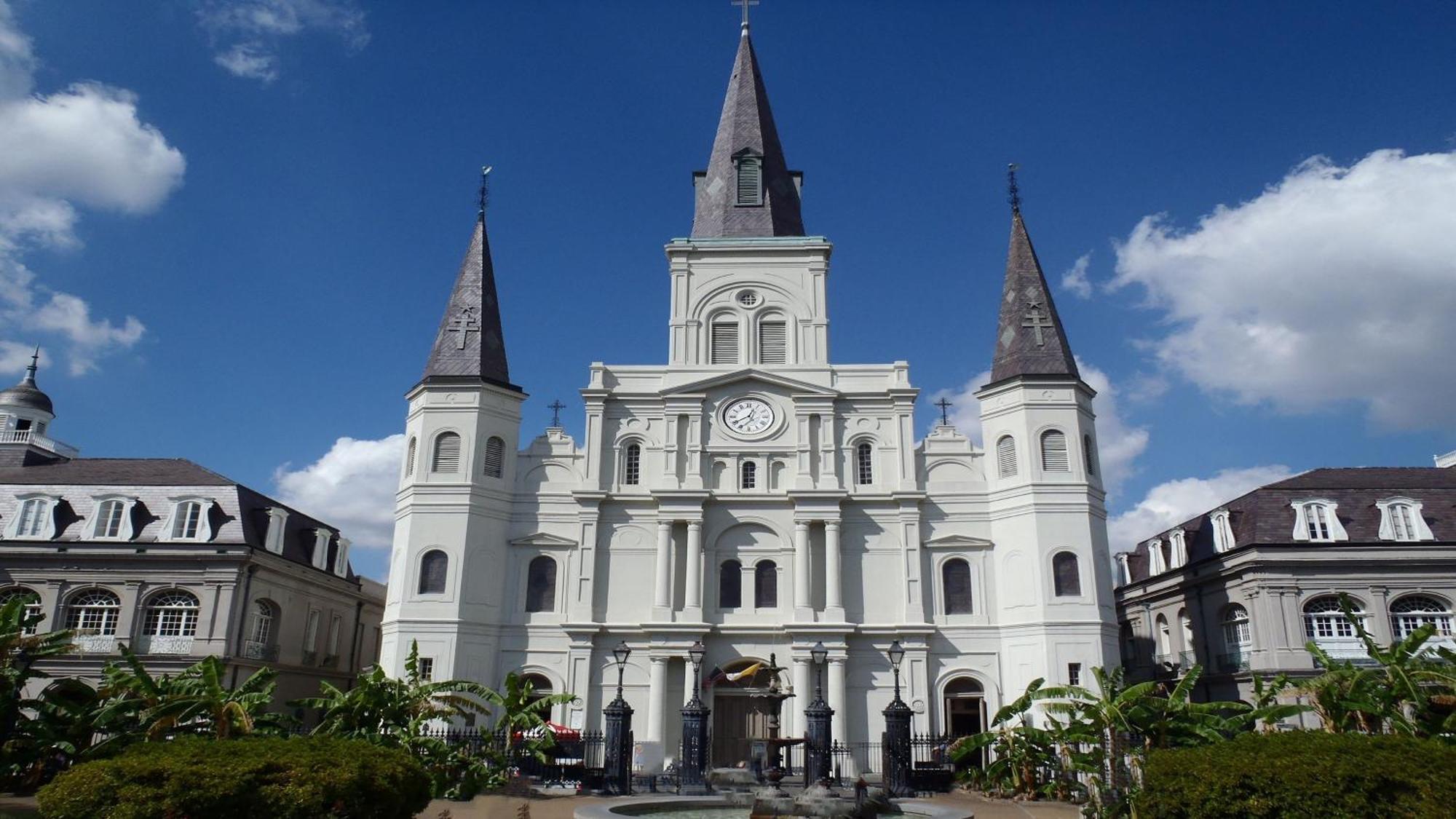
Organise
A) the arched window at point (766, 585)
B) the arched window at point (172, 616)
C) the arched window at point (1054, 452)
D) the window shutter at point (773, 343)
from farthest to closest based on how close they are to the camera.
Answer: the window shutter at point (773, 343), the arched window at point (766, 585), the arched window at point (1054, 452), the arched window at point (172, 616)

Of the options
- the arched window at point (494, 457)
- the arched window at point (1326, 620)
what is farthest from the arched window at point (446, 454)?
the arched window at point (1326, 620)

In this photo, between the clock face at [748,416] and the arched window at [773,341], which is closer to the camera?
the clock face at [748,416]

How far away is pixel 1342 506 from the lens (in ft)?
108

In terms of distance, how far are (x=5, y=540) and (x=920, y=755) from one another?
29.1 metres

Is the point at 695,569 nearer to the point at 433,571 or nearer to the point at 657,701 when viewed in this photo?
the point at 657,701

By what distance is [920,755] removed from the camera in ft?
97.9

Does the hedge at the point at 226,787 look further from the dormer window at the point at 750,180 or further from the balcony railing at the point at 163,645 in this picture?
the dormer window at the point at 750,180

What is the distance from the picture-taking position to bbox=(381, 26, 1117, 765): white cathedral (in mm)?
31469

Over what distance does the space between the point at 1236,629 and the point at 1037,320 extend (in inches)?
469

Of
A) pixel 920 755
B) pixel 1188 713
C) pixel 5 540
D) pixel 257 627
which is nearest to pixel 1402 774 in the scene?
pixel 1188 713

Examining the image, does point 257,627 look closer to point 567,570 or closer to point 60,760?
point 567,570

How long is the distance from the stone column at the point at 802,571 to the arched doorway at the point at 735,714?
2.07 metres

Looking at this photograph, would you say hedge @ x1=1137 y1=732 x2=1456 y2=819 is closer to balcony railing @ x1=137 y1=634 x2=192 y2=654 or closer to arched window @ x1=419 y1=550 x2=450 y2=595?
arched window @ x1=419 y1=550 x2=450 y2=595

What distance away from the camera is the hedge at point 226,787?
11.9m
